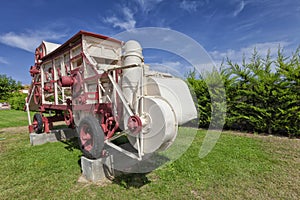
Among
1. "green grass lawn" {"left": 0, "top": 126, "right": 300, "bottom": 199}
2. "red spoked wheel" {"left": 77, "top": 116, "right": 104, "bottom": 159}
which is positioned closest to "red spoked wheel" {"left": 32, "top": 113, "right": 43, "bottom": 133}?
"green grass lawn" {"left": 0, "top": 126, "right": 300, "bottom": 199}

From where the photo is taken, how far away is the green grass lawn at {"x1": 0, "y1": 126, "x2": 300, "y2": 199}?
10.6 ft

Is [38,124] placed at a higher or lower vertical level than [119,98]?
lower

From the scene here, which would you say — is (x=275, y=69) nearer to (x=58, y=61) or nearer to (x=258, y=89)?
(x=258, y=89)

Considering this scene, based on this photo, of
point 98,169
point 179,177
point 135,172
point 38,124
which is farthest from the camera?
point 38,124

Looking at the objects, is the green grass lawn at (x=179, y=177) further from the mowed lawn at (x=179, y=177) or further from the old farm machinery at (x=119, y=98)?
the old farm machinery at (x=119, y=98)

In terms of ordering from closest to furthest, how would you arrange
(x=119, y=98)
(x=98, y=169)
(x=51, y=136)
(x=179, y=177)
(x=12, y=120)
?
(x=119, y=98) → (x=98, y=169) → (x=179, y=177) → (x=51, y=136) → (x=12, y=120)

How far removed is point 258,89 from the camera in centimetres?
788

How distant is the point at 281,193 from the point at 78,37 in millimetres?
5748

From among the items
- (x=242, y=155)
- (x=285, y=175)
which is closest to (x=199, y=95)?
(x=242, y=155)

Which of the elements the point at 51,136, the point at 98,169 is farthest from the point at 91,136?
the point at 51,136

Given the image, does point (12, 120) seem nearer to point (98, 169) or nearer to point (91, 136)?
point (98, 169)

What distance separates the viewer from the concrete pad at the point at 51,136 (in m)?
6.59

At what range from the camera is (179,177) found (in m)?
3.84

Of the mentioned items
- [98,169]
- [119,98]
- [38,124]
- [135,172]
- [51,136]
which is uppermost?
[119,98]
